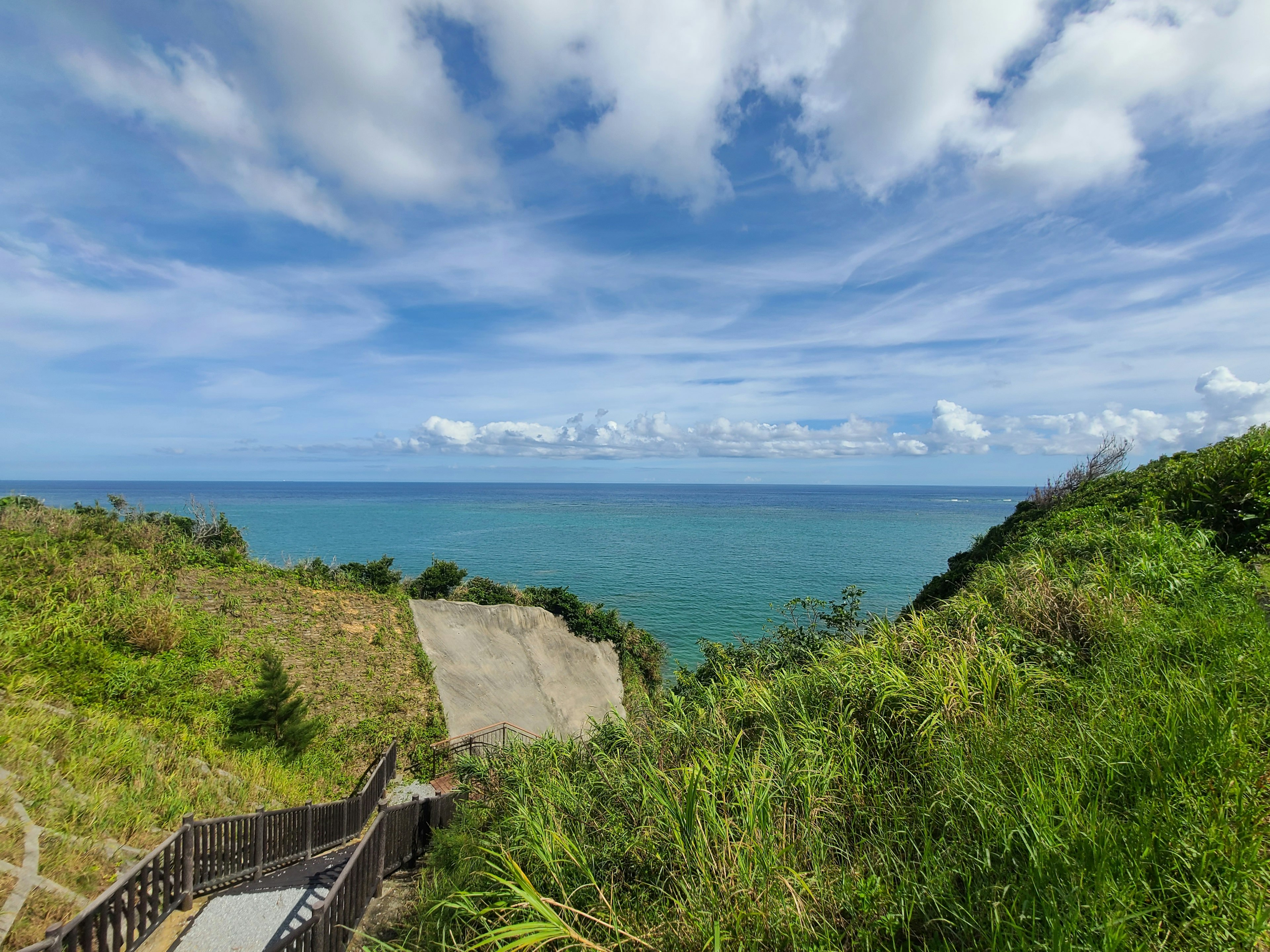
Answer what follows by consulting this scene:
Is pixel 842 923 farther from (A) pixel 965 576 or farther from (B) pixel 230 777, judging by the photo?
(A) pixel 965 576

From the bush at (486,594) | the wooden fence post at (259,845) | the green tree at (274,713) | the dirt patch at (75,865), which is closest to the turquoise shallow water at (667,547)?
the bush at (486,594)

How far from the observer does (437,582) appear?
24.1m

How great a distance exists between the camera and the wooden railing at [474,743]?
1363cm

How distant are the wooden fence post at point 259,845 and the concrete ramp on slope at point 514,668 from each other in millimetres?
8521

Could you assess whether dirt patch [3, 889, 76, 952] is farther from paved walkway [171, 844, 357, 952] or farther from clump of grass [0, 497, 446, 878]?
paved walkway [171, 844, 357, 952]

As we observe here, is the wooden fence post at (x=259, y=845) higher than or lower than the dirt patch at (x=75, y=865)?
lower

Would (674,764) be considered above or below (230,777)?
→ above

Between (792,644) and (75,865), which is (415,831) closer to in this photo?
(75,865)

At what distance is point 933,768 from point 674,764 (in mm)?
1945

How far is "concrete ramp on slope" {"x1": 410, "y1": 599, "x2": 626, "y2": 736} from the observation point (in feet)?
58.7

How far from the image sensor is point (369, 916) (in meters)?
6.03

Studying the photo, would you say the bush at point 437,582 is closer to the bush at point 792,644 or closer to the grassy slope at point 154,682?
the grassy slope at point 154,682

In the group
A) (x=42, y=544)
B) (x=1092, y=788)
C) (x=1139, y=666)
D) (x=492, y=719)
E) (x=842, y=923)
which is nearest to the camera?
(x=842, y=923)

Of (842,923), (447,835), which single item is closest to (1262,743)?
(842,923)
